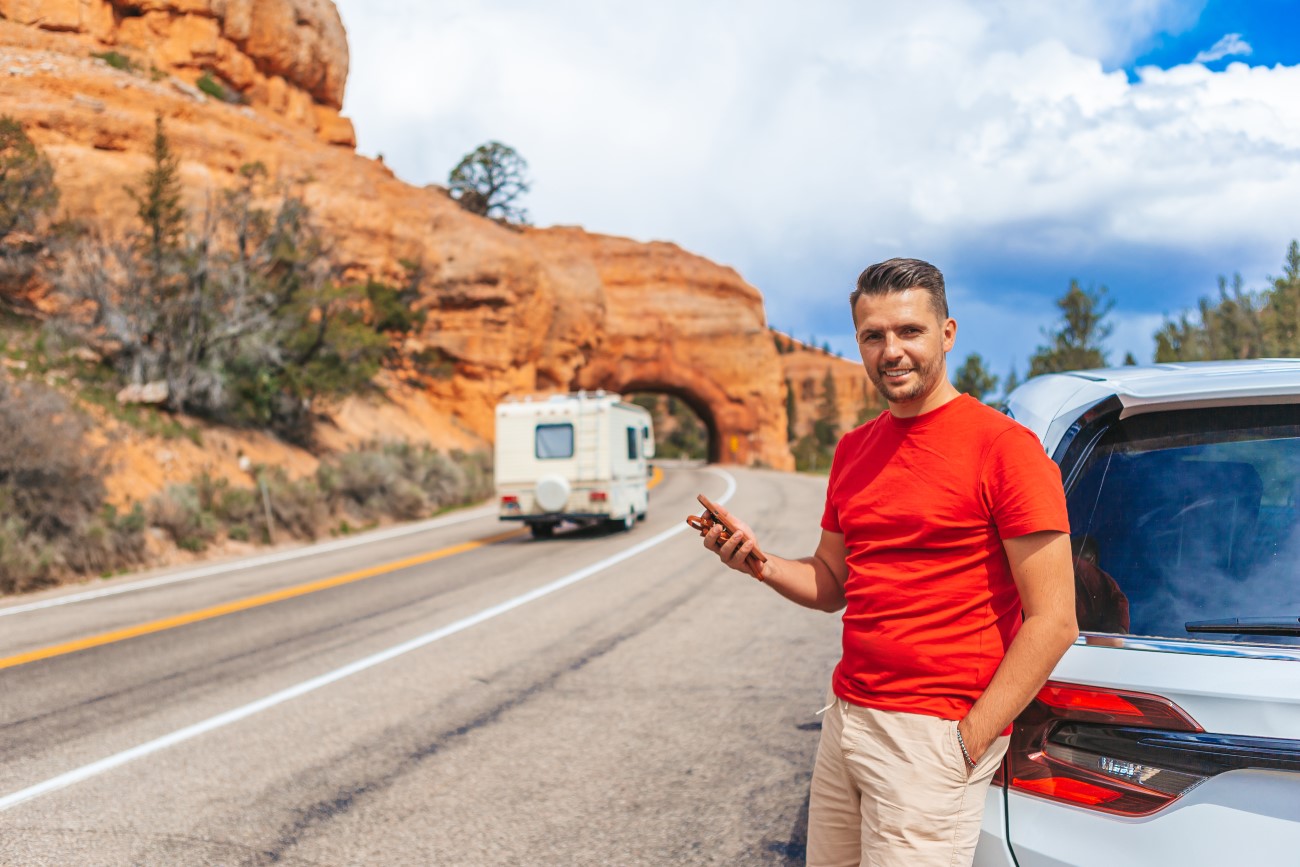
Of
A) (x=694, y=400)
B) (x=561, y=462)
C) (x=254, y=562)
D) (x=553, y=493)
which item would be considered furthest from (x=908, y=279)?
(x=694, y=400)

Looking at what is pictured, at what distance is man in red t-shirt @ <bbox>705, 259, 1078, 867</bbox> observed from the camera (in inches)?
80.1

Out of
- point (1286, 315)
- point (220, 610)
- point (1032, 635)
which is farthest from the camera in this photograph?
point (1286, 315)

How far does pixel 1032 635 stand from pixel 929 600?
0.78 ft

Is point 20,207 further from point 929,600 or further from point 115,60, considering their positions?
point 929,600

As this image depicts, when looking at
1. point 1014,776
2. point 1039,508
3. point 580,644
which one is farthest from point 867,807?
point 580,644

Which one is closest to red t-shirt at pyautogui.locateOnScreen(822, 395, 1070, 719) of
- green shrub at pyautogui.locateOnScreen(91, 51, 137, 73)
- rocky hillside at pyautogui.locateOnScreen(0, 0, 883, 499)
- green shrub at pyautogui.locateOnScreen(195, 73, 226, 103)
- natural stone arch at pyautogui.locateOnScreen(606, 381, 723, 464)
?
rocky hillside at pyautogui.locateOnScreen(0, 0, 883, 499)

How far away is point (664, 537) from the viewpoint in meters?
16.8

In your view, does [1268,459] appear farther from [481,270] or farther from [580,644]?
[481,270]

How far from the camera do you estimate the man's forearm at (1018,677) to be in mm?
1994

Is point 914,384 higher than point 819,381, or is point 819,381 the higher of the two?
point 819,381

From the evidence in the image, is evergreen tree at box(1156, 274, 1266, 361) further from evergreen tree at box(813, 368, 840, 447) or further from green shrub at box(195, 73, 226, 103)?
evergreen tree at box(813, 368, 840, 447)

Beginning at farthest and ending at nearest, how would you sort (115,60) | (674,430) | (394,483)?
(674,430) < (115,60) < (394,483)

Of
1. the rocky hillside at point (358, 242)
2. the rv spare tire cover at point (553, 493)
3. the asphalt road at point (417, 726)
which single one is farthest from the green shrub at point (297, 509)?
the asphalt road at point (417, 726)

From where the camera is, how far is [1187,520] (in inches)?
87.9
